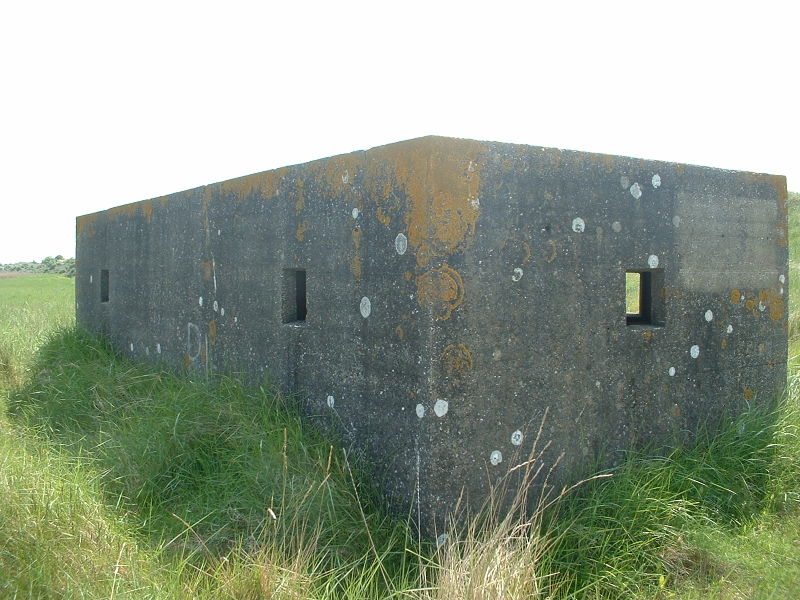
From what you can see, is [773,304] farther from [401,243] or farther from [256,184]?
[256,184]

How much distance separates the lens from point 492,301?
3244 mm

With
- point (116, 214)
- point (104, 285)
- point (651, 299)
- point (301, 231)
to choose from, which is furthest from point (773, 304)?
point (104, 285)

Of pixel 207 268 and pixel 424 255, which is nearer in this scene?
pixel 424 255

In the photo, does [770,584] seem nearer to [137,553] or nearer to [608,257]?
[608,257]

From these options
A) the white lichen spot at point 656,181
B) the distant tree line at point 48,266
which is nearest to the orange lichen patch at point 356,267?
the white lichen spot at point 656,181

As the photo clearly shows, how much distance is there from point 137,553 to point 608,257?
100 inches

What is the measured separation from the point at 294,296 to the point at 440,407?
1373 millimetres

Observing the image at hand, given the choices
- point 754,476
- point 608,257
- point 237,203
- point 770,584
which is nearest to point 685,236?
point 608,257

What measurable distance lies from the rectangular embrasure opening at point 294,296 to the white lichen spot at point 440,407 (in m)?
1.26

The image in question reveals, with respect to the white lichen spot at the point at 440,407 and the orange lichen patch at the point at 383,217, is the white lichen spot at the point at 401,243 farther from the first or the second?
the white lichen spot at the point at 440,407

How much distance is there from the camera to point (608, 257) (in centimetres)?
366

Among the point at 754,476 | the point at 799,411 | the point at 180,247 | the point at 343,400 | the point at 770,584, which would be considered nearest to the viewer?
the point at 770,584

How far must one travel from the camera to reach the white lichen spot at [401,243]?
3.24 m

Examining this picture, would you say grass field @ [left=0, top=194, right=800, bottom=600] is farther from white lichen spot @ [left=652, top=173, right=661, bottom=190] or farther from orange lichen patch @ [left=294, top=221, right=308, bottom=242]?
white lichen spot @ [left=652, top=173, right=661, bottom=190]
